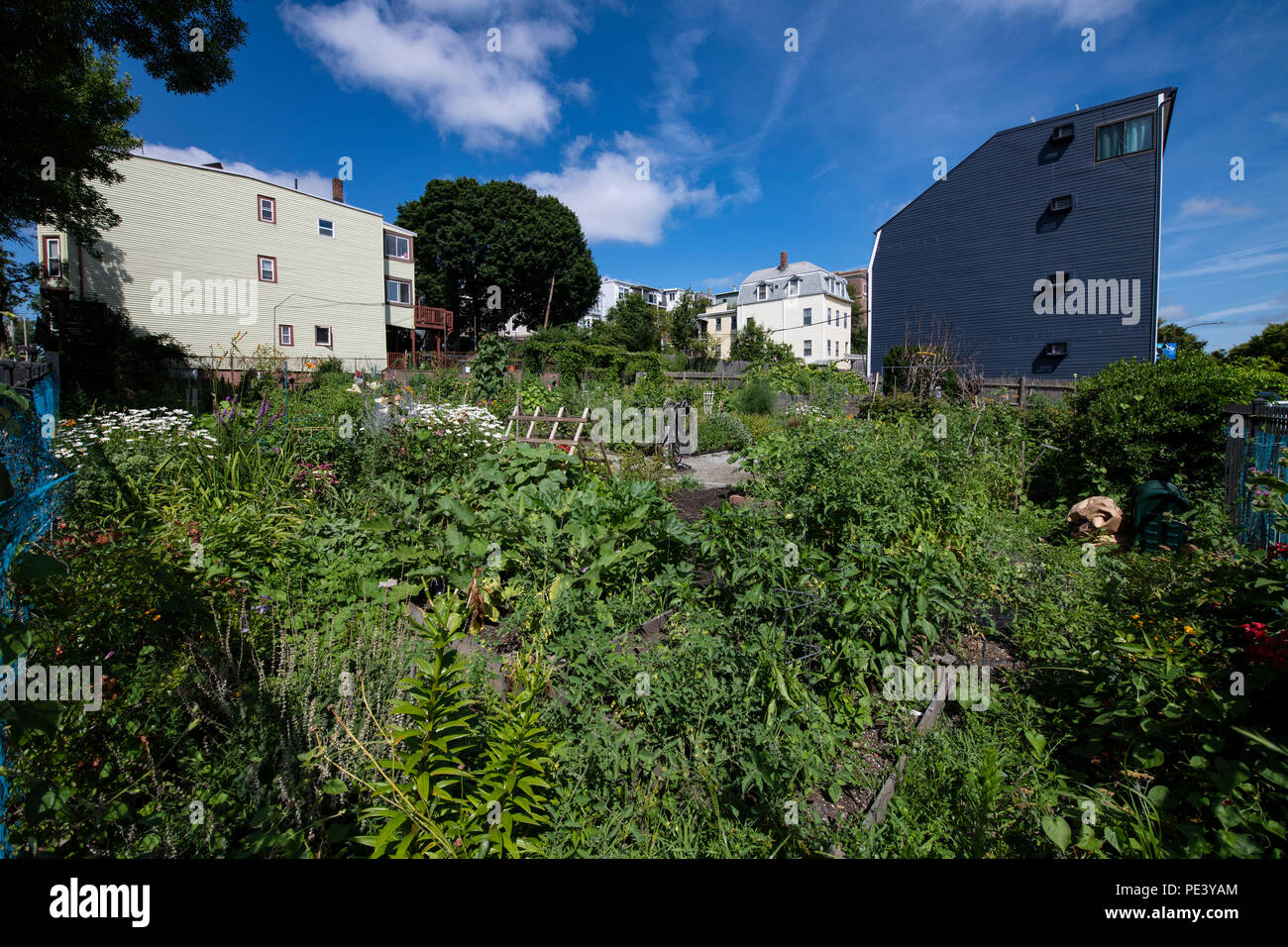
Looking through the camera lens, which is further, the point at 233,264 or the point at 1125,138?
the point at 233,264

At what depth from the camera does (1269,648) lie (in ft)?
6.47

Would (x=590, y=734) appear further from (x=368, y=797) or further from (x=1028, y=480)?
(x=1028, y=480)

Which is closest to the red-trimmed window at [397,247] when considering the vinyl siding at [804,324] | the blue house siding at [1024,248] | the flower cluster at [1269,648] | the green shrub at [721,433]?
the vinyl siding at [804,324]

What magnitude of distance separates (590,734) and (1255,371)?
9054 mm

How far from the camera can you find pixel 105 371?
12.6m

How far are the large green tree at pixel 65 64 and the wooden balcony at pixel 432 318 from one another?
70.5 ft

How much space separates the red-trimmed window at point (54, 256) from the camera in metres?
20.2

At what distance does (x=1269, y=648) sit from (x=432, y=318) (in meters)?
36.1

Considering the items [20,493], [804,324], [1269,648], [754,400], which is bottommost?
[1269,648]

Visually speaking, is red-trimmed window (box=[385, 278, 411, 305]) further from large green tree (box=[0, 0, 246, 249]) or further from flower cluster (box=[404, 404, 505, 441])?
flower cluster (box=[404, 404, 505, 441])

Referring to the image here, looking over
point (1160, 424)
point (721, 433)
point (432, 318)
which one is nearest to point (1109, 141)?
point (721, 433)

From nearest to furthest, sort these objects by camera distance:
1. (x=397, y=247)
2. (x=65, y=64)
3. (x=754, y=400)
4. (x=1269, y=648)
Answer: (x=1269, y=648)
(x=65, y=64)
(x=754, y=400)
(x=397, y=247)

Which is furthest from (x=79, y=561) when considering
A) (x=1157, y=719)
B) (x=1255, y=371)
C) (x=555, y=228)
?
(x=555, y=228)

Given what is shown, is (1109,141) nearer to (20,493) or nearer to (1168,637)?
(1168,637)
